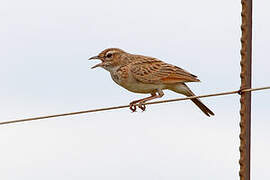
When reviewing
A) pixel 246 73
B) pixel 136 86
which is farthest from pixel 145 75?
pixel 246 73

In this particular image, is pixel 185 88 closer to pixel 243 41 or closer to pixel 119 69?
pixel 119 69

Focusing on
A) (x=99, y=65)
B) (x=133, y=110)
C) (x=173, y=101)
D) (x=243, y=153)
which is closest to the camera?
(x=243, y=153)

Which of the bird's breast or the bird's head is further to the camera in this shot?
the bird's head

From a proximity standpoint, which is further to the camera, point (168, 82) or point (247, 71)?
point (168, 82)

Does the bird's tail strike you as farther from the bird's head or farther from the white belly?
the bird's head

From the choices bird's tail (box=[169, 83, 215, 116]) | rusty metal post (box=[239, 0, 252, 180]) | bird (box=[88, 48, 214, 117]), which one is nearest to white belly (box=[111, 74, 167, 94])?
bird (box=[88, 48, 214, 117])

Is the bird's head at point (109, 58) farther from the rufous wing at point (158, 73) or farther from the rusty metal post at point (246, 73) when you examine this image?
the rusty metal post at point (246, 73)

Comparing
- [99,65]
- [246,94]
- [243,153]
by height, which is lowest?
[243,153]

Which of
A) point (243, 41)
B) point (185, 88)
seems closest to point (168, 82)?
point (185, 88)

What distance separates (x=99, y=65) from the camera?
15188 mm

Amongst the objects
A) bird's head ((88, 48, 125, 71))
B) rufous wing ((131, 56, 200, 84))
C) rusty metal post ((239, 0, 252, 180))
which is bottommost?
rusty metal post ((239, 0, 252, 180))

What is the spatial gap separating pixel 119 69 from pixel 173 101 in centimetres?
501

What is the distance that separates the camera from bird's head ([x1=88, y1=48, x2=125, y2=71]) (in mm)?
15258

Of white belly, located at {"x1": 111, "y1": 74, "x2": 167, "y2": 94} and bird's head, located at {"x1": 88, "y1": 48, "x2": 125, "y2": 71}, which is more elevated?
bird's head, located at {"x1": 88, "y1": 48, "x2": 125, "y2": 71}
